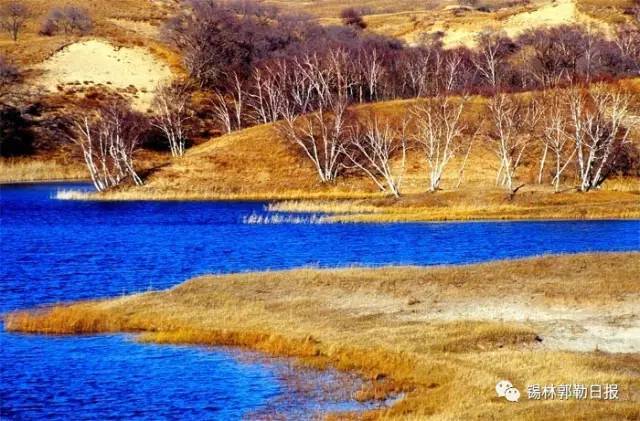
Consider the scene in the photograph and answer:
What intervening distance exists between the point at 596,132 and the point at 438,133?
48.5 ft

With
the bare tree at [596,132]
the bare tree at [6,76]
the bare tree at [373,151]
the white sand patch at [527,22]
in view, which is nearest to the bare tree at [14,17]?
the bare tree at [6,76]

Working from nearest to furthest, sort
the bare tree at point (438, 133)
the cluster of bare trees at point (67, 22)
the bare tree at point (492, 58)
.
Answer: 1. the bare tree at point (438, 133)
2. the bare tree at point (492, 58)
3. the cluster of bare trees at point (67, 22)

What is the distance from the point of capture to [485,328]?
1167 inches

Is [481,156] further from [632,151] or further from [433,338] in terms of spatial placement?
[433,338]

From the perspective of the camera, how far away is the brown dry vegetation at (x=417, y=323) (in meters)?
24.2

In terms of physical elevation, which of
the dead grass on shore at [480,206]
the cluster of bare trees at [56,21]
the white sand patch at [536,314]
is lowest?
the dead grass on shore at [480,206]

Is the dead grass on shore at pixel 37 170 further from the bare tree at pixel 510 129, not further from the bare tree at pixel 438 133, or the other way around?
the bare tree at pixel 510 129

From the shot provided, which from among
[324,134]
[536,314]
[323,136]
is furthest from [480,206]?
[536,314]

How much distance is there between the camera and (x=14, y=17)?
174 m

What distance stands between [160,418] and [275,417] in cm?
263

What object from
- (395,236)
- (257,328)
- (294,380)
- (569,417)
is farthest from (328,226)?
(569,417)

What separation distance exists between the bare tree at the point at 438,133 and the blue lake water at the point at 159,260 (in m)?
14.3

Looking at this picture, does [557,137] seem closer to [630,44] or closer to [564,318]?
[564,318]

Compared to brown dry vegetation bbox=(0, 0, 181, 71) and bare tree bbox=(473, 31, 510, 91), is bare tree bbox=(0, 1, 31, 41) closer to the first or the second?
brown dry vegetation bbox=(0, 0, 181, 71)
